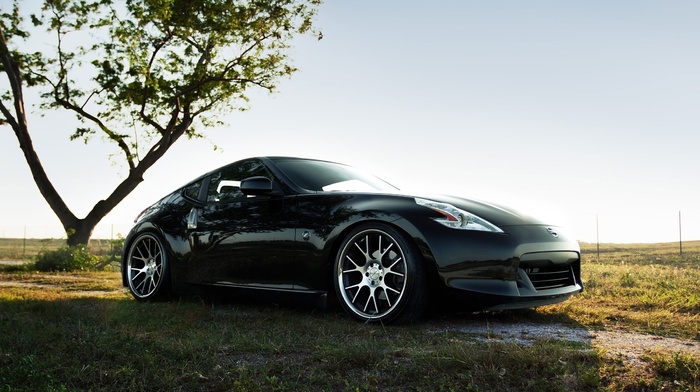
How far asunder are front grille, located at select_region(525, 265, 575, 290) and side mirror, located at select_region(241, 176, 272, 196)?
222 centimetres

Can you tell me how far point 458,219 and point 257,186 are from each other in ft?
5.72

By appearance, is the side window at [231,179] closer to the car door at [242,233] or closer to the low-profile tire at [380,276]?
the car door at [242,233]

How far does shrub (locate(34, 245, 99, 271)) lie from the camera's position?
16.9 meters

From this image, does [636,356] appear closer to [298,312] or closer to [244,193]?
[298,312]

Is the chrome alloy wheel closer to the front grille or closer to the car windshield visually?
the car windshield

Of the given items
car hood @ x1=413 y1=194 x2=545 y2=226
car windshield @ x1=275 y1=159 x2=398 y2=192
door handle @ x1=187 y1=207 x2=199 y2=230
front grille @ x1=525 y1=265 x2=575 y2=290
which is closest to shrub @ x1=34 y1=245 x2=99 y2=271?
door handle @ x1=187 y1=207 x2=199 y2=230

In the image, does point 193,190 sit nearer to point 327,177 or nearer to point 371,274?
point 327,177

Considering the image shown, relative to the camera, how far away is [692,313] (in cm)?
557

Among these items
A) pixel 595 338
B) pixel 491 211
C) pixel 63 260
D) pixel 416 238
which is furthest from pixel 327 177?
pixel 63 260

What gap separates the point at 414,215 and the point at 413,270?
1.36 ft

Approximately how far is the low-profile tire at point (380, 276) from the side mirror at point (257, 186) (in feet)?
2.99

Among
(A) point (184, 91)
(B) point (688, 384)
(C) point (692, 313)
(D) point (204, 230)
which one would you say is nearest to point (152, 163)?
(A) point (184, 91)

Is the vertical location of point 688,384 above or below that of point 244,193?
below

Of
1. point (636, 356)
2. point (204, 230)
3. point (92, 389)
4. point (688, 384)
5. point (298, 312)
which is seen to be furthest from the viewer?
point (204, 230)
